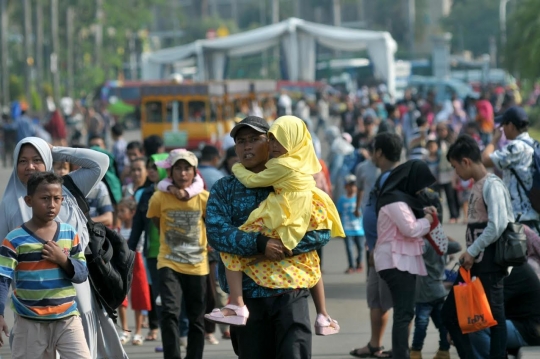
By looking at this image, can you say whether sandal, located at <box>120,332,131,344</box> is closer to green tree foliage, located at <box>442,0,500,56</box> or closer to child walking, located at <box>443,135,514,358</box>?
child walking, located at <box>443,135,514,358</box>

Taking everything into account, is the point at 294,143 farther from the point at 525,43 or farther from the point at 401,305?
the point at 525,43

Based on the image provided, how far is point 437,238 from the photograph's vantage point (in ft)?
27.2

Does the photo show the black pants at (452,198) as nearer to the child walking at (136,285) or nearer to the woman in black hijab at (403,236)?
the child walking at (136,285)

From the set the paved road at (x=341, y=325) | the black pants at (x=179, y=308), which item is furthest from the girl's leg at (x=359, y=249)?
the black pants at (x=179, y=308)

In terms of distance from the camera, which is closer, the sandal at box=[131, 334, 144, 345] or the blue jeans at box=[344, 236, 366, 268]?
the sandal at box=[131, 334, 144, 345]

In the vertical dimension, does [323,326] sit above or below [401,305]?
above

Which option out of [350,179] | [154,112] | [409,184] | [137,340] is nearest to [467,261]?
[409,184]

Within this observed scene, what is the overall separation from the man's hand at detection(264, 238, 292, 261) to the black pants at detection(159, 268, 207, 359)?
2.63 meters

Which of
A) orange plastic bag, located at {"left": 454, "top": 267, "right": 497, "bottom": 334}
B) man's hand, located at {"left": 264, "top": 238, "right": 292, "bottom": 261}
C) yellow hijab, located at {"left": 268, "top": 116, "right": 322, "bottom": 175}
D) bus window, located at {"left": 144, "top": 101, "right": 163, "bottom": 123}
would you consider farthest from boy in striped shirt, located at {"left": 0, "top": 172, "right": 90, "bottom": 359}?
bus window, located at {"left": 144, "top": 101, "right": 163, "bottom": 123}

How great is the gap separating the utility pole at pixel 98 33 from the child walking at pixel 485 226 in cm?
6647

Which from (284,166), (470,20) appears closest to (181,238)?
(284,166)

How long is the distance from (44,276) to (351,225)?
318 inches

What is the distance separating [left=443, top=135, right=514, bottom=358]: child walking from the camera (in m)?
7.74

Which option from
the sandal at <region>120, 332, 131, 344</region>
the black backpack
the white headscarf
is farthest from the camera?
the sandal at <region>120, 332, 131, 344</region>
